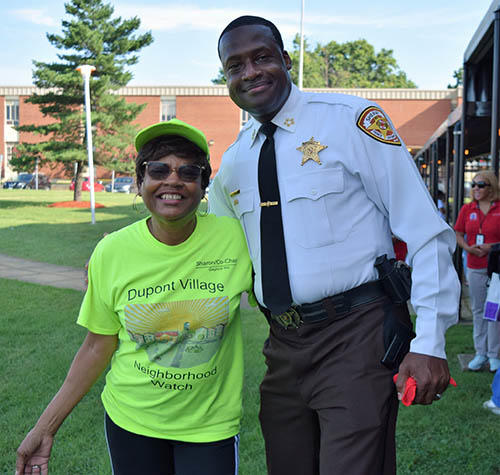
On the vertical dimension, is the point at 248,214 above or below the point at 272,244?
above

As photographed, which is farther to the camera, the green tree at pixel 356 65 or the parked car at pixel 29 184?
the green tree at pixel 356 65

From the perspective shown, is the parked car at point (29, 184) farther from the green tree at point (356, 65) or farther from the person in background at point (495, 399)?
the person in background at point (495, 399)

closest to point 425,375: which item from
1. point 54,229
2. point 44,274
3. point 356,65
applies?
point 44,274

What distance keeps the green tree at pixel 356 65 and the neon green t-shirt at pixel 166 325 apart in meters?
70.6

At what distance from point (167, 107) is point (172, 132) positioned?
5283 centimetres

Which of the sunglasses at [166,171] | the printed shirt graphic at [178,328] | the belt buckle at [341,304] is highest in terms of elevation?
the sunglasses at [166,171]

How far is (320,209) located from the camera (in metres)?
2.27

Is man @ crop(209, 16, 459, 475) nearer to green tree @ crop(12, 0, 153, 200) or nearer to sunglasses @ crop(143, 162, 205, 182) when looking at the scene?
sunglasses @ crop(143, 162, 205, 182)

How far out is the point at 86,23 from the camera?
27125 mm

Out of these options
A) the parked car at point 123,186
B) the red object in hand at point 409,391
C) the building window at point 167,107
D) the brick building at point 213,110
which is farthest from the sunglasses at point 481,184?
the building window at point 167,107

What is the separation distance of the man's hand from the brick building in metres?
43.3

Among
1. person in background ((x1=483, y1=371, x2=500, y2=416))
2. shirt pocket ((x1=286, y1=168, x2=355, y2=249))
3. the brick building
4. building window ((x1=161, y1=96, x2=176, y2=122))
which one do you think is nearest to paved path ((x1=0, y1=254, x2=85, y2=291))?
person in background ((x1=483, y1=371, x2=500, y2=416))

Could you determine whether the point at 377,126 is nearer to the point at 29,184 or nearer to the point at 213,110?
the point at 29,184

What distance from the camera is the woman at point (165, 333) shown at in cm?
220
